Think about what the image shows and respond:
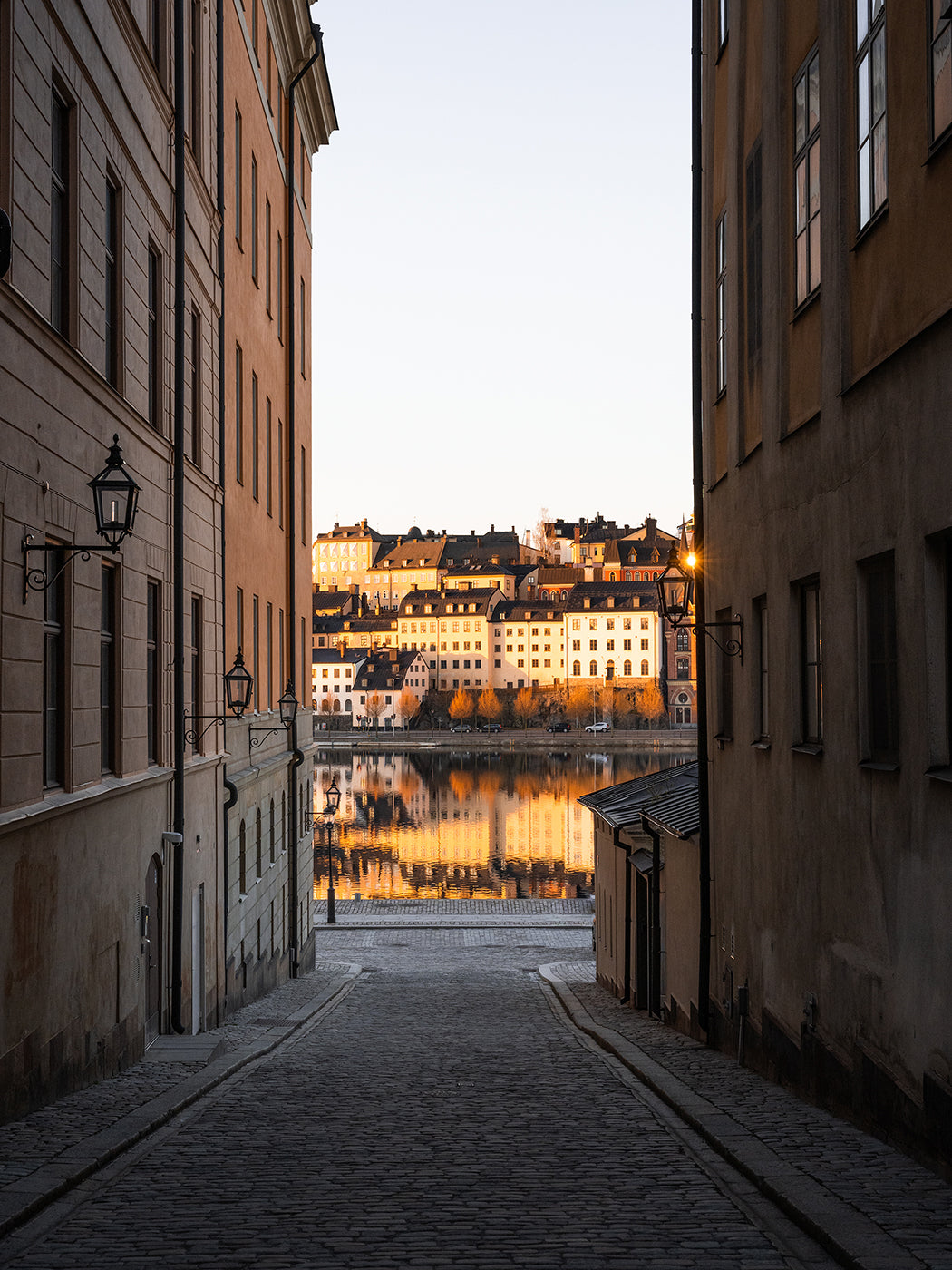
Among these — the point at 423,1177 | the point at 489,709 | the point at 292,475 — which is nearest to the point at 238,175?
→ the point at 292,475

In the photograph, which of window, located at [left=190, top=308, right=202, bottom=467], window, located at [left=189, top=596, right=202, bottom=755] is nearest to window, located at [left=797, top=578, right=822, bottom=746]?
window, located at [left=189, top=596, right=202, bottom=755]

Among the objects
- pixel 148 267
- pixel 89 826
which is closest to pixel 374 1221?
pixel 89 826

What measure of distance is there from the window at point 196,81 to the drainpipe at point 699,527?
574 centimetres

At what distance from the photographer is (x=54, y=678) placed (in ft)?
34.3

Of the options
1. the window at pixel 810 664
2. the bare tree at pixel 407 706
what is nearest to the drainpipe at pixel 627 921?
the window at pixel 810 664

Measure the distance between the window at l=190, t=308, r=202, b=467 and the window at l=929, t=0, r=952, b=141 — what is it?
1099cm

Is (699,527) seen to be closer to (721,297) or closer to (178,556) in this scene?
(721,297)

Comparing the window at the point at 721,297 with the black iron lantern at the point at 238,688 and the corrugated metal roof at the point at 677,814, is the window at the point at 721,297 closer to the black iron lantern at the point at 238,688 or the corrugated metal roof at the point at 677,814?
the corrugated metal roof at the point at 677,814

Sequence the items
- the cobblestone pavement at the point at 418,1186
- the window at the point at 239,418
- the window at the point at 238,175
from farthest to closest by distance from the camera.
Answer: the window at the point at 239,418 → the window at the point at 238,175 → the cobblestone pavement at the point at 418,1186

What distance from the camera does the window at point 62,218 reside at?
1048 centimetres

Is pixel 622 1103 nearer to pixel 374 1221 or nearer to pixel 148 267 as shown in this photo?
pixel 374 1221

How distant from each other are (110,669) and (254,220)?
41.7 ft

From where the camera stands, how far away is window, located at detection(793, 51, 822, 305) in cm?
1055

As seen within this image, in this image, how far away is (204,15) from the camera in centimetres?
1764
